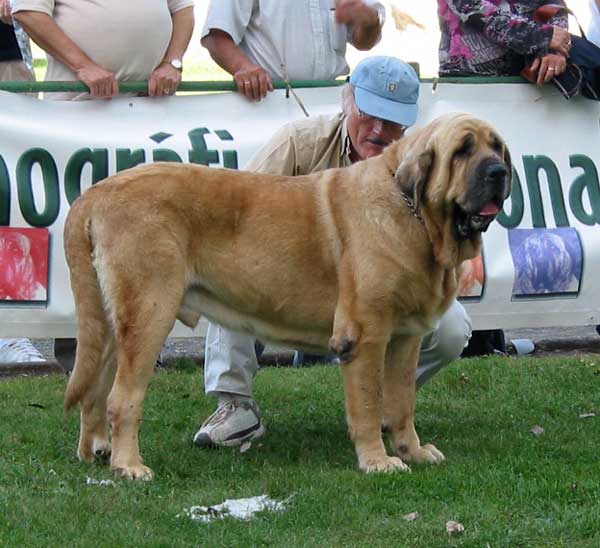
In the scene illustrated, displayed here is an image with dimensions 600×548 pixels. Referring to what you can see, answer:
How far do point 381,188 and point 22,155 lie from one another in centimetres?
304

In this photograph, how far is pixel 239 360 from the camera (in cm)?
Result: 600

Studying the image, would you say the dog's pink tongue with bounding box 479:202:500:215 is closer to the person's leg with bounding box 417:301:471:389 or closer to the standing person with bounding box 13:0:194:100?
the person's leg with bounding box 417:301:471:389

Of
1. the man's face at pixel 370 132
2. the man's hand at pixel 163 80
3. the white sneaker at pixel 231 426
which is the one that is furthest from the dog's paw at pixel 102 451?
the man's hand at pixel 163 80

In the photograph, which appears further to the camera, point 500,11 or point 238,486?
point 500,11

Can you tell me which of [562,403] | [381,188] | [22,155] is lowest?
[562,403]

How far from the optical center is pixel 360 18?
25.0 feet

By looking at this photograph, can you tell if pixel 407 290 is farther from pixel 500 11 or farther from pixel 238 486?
pixel 500 11

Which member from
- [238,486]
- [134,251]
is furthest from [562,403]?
[134,251]

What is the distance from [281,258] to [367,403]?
0.71 m

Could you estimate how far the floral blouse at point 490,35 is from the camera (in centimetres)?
776

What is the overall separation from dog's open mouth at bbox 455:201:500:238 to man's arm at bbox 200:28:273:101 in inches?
113

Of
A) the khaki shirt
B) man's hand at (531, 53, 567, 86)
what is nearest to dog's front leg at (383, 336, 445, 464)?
the khaki shirt

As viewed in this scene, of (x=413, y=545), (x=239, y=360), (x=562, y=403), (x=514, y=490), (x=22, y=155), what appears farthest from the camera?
(x=22, y=155)

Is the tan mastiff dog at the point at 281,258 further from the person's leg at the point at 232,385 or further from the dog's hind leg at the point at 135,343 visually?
the person's leg at the point at 232,385
